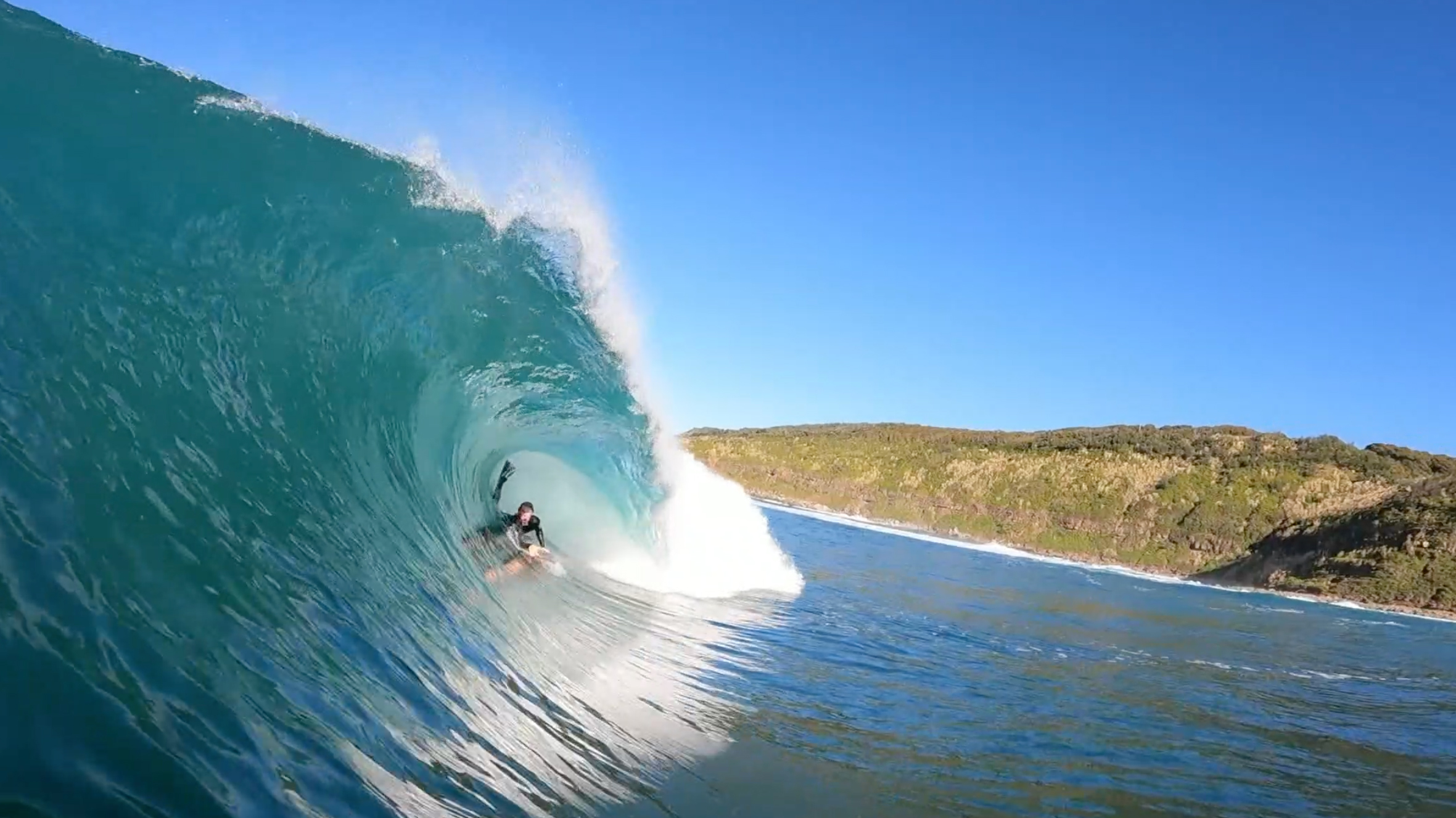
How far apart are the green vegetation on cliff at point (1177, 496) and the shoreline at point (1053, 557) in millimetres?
899

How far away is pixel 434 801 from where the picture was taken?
12.9ft

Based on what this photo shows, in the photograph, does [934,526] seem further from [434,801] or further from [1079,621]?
[434,801]

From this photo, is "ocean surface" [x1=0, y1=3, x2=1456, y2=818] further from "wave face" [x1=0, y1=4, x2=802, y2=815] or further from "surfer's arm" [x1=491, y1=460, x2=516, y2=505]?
"surfer's arm" [x1=491, y1=460, x2=516, y2=505]

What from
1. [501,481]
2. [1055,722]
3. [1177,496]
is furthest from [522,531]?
[1177,496]

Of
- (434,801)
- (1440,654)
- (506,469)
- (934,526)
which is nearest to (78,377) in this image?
(434,801)

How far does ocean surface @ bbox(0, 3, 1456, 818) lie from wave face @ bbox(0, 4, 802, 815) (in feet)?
→ 0.09

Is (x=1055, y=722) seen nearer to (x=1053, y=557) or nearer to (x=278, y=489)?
(x=278, y=489)

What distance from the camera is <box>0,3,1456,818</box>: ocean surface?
379cm

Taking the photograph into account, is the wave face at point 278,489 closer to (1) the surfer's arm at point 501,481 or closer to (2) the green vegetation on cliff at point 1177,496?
(1) the surfer's arm at point 501,481

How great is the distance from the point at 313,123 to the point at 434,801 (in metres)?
8.03

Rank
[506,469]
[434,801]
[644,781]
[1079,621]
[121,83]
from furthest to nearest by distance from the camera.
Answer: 1. [1079,621]
2. [506,469]
3. [121,83]
4. [644,781]
5. [434,801]

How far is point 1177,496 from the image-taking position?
61.9 metres

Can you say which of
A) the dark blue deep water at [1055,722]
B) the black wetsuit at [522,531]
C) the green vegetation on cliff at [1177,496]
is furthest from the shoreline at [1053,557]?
the black wetsuit at [522,531]

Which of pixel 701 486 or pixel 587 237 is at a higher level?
pixel 587 237
